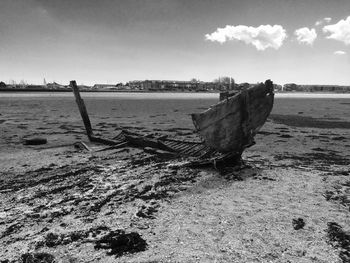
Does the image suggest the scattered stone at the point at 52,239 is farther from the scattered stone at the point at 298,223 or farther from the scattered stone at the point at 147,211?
the scattered stone at the point at 298,223

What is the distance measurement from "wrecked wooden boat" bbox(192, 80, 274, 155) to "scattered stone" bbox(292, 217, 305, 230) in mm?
3140

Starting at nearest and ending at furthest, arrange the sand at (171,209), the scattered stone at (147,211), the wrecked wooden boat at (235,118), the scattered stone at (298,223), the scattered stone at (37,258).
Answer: the scattered stone at (37,258) < the sand at (171,209) < the scattered stone at (298,223) < the scattered stone at (147,211) < the wrecked wooden boat at (235,118)

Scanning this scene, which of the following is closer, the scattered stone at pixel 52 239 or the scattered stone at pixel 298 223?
the scattered stone at pixel 52 239

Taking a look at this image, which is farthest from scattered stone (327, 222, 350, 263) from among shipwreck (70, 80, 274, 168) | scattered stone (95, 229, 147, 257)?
shipwreck (70, 80, 274, 168)

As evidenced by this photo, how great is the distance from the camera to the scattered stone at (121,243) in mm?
4223

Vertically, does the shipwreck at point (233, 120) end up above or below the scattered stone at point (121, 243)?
above

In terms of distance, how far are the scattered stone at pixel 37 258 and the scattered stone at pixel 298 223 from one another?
4.01m

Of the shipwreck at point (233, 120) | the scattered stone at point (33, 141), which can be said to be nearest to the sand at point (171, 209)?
the shipwreck at point (233, 120)

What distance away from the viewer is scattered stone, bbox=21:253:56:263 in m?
3.99

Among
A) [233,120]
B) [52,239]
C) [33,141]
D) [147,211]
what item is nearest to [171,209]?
[147,211]

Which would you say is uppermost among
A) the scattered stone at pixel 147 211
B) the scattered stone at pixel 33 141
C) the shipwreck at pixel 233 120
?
the shipwreck at pixel 233 120

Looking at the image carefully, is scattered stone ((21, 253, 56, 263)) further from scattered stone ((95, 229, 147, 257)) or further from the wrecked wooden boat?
the wrecked wooden boat

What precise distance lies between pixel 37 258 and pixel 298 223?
14.3 ft

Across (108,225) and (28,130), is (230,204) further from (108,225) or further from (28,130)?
(28,130)
